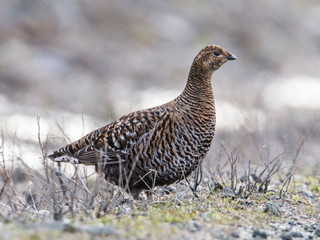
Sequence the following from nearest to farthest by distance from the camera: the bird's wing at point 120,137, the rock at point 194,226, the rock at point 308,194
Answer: the rock at point 194,226 < the bird's wing at point 120,137 < the rock at point 308,194

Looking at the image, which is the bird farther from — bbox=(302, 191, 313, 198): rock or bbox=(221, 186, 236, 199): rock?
bbox=(302, 191, 313, 198): rock

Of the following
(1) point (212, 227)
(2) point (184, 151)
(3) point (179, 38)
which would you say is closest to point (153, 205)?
(2) point (184, 151)

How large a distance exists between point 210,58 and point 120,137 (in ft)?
4.88

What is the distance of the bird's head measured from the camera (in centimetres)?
615

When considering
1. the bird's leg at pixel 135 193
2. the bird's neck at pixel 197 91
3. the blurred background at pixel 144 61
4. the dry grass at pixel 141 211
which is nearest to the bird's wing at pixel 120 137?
the bird's neck at pixel 197 91

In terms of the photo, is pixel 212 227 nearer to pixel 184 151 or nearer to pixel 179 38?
pixel 184 151

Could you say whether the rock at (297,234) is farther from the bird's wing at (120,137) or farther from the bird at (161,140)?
the bird's wing at (120,137)

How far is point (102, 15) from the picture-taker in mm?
21203

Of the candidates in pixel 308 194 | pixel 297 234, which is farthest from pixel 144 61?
pixel 297 234

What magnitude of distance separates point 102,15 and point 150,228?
59.8ft

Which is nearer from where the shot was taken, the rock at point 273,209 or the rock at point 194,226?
the rock at point 194,226

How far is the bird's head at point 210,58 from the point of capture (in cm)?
615

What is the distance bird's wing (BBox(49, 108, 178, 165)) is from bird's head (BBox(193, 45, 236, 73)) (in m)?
0.82

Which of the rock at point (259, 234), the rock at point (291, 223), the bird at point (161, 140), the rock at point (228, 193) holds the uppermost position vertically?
the bird at point (161, 140)
